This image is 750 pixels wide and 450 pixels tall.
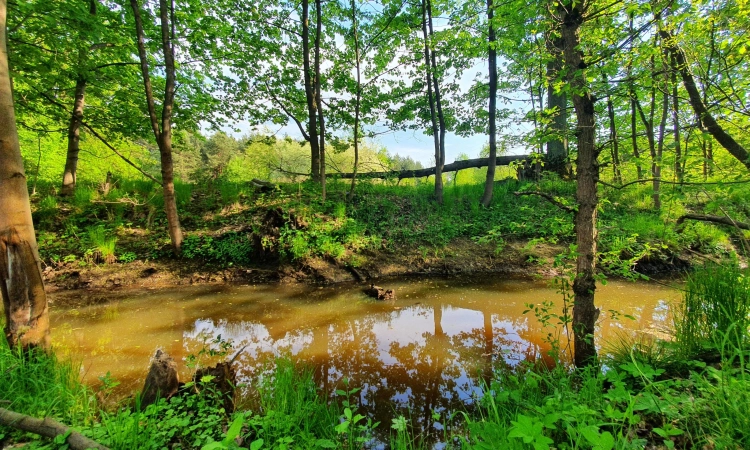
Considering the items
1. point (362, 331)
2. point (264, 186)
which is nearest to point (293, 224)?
point (264, 186)

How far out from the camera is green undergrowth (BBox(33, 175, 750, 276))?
724cm

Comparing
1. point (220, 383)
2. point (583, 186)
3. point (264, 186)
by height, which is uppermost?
point (264, 186)

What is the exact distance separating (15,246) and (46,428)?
65.8 inches

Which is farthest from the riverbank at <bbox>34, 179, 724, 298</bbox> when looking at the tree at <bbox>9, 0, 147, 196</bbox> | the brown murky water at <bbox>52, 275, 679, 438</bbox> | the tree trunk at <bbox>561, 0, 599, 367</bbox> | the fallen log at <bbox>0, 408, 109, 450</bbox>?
the fallen log at <bbox>0, 408, 109, 450</bbox>

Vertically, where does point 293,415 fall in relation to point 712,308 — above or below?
below

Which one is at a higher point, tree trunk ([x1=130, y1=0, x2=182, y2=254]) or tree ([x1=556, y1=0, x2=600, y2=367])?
tree trunk ([x1=130, y1=0, x2=182, y2=254])

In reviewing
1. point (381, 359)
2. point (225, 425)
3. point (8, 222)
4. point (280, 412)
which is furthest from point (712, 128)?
point (8, 222)

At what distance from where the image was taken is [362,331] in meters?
4.54

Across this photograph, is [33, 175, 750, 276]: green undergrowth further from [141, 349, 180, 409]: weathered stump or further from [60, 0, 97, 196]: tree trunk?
[141, 349, 180, 409]: weathered stump

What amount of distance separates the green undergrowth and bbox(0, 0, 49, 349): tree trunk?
15.8 ft

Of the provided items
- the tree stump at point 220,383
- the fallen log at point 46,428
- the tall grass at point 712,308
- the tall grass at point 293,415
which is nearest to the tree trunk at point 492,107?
the tall grass at point 712,308

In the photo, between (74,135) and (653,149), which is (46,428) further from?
(74,135)

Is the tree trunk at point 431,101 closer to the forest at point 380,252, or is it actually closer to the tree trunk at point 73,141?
the forest at point 380,252

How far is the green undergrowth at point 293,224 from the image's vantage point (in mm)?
7242
